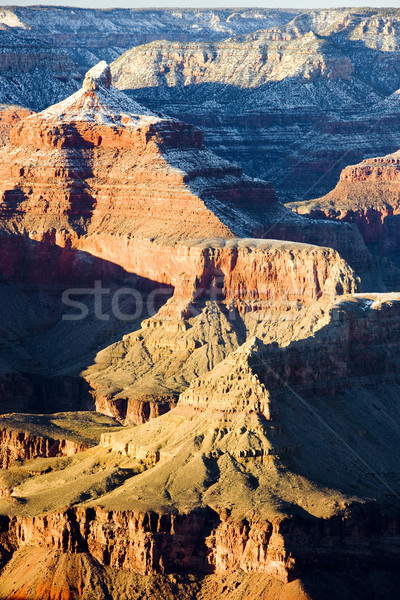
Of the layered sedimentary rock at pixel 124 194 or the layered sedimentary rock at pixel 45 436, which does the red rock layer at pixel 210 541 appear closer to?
the layered sedimentary rock at pixel 45 436

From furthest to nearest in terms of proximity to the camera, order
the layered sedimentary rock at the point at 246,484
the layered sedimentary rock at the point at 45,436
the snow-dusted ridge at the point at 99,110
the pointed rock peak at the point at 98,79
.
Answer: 1. the pointed rock peak at the point at 98,79
2. the snow-dusted ridge at the point at 99,110
3. the layered sedimentary rock at the point at 45,436
4. the layered sedimentary rock at the point at 246,484

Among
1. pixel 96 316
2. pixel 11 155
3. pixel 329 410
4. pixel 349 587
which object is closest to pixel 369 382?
pixel 329 410

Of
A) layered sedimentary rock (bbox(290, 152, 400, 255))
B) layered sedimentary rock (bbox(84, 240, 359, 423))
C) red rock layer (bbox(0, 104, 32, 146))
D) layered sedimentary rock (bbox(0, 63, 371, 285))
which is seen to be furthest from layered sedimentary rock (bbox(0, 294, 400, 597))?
red rock layer (bbox(0, 104, 32, 146))

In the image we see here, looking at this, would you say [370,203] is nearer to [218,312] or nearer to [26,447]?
[218,312]

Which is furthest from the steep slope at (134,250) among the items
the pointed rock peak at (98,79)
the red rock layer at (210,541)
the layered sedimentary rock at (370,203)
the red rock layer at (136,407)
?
the red rock layer at (210,541)

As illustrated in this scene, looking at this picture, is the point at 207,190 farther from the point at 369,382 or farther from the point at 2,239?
the point at 369,382
